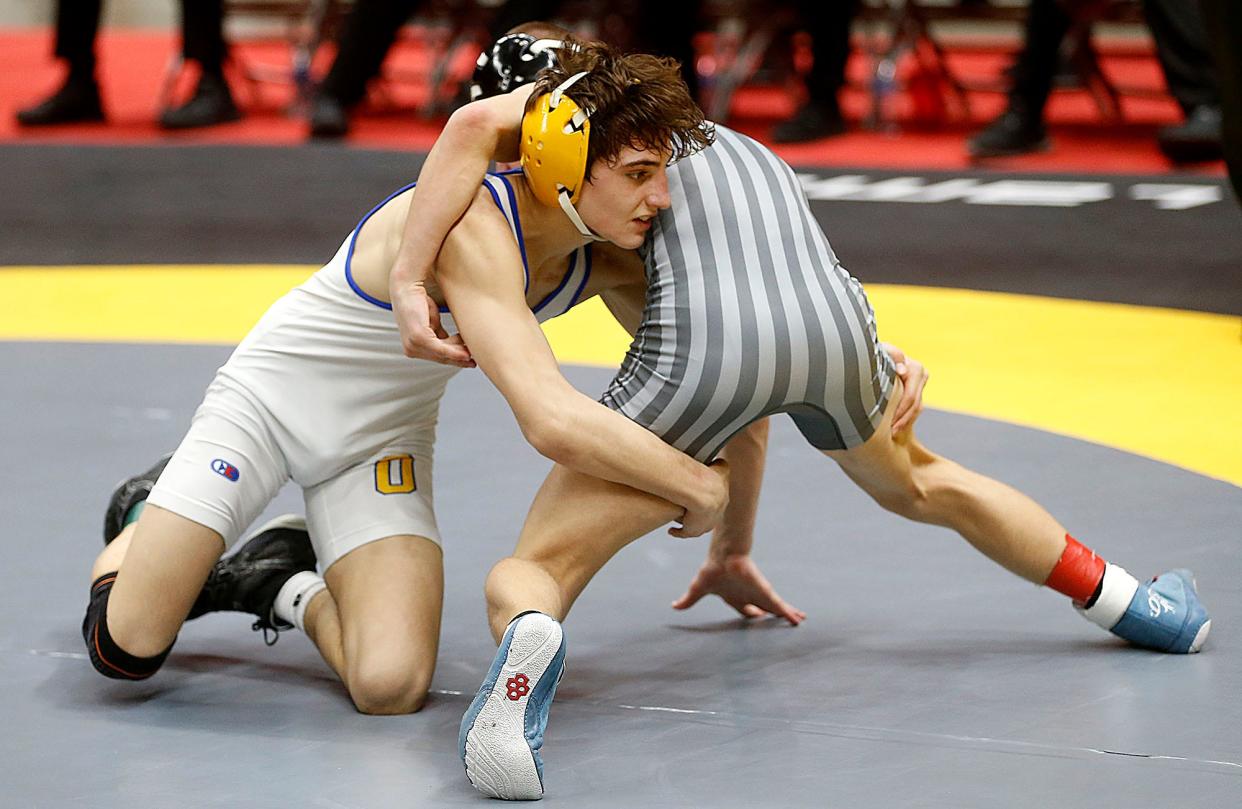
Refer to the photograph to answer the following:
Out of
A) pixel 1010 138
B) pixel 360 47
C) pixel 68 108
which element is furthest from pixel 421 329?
pixel 68 108

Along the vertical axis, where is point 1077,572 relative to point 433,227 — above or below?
below

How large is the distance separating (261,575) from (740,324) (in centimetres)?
91

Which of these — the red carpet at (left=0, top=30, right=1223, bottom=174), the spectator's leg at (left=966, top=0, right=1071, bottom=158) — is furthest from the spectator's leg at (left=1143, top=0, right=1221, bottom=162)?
the spectator's leg at (left=966, top=0, right=1071, bottom=158)

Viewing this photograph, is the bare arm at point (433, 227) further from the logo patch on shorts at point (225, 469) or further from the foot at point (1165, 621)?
the foot at point (1165, 621)

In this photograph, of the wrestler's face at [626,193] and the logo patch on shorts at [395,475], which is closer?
the wrestler's face at [626,193]

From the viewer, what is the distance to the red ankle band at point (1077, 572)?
261 cm

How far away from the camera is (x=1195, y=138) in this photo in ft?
22.7

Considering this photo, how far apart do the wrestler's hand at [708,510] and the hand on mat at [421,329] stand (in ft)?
1.16

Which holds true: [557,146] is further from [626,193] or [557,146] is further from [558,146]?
[626,193]

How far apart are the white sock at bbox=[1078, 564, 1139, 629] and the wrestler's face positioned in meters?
0.87

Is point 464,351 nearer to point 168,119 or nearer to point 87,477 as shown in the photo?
point 87,477

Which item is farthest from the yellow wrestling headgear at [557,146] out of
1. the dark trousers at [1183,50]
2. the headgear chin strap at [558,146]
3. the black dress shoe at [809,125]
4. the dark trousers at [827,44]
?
the dark trousers at [827,44]

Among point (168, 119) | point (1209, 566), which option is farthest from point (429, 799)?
point (168, 119)

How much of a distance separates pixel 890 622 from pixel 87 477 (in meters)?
1.72
